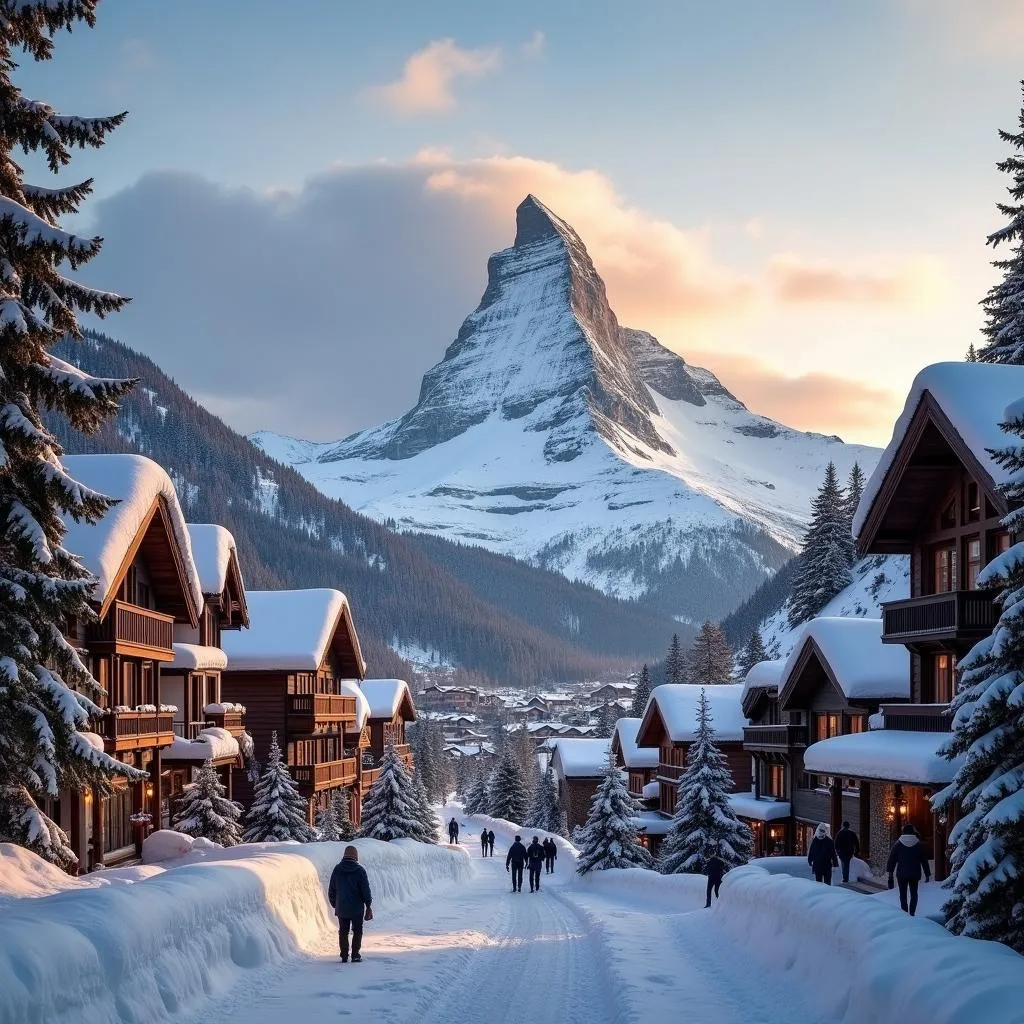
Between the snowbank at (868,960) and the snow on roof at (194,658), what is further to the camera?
the snow on roof at (194,658)

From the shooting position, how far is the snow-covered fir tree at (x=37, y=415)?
16062 millimetres

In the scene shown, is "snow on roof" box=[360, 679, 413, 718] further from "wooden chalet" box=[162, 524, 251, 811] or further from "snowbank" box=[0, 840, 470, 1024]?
"snowbank" box=[0, 840, 470, 1024]

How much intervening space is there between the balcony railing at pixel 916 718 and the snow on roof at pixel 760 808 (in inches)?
513

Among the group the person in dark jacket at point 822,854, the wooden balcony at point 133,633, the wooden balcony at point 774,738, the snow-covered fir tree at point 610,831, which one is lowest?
the snow-covered fir tree at point 610,831

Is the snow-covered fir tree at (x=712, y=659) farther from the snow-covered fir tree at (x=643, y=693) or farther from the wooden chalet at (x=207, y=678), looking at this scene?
the wooden chalet at (x=207, y=678)

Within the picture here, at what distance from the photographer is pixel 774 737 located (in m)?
43.8

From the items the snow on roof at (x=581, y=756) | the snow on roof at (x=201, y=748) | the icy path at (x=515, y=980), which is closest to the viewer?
the icy path at (x=515, y=980)

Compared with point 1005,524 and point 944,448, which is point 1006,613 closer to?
point 1005,524

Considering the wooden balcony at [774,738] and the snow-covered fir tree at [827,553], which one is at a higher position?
the snow-covered fir tree at [827,553]

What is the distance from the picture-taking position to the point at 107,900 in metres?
11.9

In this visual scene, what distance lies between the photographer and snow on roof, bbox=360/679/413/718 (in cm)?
7019

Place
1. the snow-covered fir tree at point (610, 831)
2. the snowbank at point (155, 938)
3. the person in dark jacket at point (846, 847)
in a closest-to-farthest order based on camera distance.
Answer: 1. the snowbank at point (155, 938)
2. the person in dark jacket at point (846, 847)
3. the snow-covered fir tree at point (610, 831)

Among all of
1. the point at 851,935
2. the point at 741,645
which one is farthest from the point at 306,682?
the point at 741,645

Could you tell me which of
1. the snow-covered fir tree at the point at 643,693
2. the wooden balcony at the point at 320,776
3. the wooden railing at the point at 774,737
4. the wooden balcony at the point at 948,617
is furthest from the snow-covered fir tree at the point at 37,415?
the snow-covered fir tree at the point at 643,693
